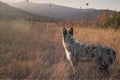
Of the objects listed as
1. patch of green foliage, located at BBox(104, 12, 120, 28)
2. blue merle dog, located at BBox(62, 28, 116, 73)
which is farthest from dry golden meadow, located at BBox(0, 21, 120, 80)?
patch of green foliage, located at BBox(104, 12, 120, 28)

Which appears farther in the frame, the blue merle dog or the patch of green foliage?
the patch of green foliage

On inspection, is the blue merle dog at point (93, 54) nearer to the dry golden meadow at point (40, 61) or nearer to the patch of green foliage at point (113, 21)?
the dry golden meadow at point (40, 61)

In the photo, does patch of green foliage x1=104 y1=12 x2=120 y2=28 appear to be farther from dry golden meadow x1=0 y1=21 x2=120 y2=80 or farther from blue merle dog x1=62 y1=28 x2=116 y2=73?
blue merle dog x1=62 y1=28 x2=116 y2=73

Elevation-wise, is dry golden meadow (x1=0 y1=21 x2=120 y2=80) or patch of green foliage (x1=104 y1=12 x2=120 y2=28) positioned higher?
patch of green foliage (x1=104 y1=12 x2=120 y2=28)

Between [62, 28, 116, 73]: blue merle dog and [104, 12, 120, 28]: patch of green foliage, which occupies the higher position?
[104, 12, 120, 28]: patch of green foliage

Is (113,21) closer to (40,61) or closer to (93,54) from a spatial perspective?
(40,61)

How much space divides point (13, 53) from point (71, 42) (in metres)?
2.74

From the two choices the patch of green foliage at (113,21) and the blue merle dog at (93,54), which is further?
the patch of green foliage at (113,21)

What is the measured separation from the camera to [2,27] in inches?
603

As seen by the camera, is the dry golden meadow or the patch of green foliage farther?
the patch of green foliage

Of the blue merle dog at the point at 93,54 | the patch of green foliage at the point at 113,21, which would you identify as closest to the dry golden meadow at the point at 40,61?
the blue merle dog at the point at 93,54

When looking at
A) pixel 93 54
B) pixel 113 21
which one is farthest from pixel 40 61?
pixel 113 21

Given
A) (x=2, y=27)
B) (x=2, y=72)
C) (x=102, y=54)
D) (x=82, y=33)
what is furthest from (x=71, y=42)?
(x=2, y=27)

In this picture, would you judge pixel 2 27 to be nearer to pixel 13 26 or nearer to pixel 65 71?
pixel 13 26
